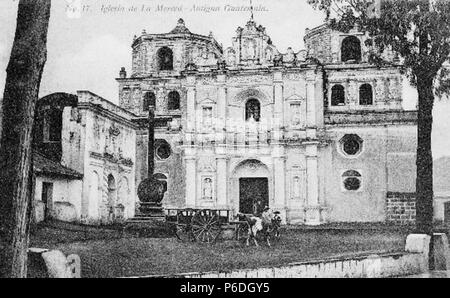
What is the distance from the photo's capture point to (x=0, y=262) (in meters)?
5.42

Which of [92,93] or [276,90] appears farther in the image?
[276,90]

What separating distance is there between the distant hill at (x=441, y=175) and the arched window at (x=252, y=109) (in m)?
4.08

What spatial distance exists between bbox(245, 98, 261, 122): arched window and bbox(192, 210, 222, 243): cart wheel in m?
2.32

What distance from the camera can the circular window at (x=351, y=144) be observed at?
38.5 feet

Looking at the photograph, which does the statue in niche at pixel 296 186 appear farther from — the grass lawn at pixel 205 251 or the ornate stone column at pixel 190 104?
the ornate stone column at pixel 190 104

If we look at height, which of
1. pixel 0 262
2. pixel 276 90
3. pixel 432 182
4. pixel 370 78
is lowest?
pixel 0 262

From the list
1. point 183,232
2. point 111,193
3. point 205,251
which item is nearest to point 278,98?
point 183,232

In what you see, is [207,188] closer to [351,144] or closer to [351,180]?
[351,180]

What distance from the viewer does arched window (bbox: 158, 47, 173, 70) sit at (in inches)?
462

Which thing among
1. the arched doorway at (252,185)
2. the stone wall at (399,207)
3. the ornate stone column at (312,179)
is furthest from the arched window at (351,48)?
the stone wall at (399,207)

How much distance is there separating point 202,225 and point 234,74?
421cm

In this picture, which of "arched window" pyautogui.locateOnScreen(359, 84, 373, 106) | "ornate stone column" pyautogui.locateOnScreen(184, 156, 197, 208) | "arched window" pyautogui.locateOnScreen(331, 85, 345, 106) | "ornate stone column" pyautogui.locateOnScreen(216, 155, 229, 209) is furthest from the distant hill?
"arched window" pyautogui.locateOnScreen(359, 84, 373, 106)
